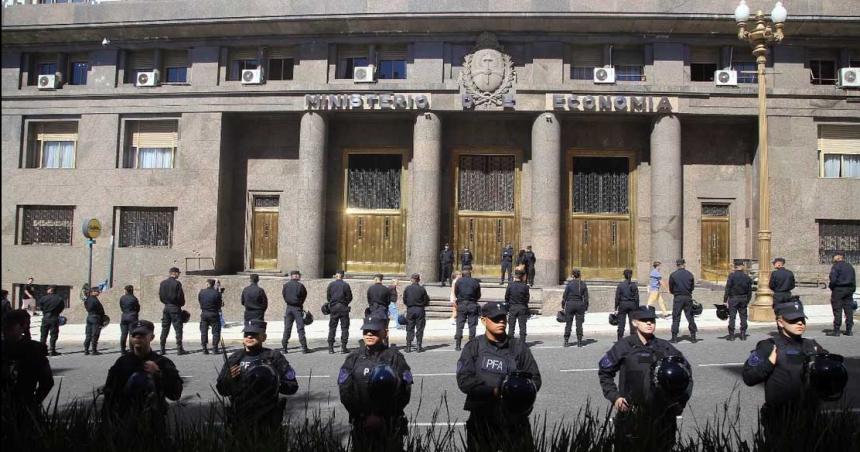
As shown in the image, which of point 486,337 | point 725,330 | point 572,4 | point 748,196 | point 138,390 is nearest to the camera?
point 138,390

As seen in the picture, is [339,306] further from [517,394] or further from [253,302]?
[517,394]

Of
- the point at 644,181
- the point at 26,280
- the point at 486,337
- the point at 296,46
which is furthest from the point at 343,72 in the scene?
the point at 486,337

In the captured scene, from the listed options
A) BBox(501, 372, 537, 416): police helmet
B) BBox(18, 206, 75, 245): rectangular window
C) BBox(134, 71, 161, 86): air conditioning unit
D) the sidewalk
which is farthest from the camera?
BBox(18, 206, 75, 245): rectangular window

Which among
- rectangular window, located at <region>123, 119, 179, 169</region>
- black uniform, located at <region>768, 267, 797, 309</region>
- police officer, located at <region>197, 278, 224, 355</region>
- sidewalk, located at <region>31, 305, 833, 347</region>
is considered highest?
rectangular window, located at <region>123, 119, 179, 169</region>

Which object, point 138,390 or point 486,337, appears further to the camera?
point 486,337

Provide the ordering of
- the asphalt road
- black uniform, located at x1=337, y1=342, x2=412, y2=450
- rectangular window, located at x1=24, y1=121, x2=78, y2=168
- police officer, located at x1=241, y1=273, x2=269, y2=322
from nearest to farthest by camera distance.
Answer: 1. black uniform, located at x1=337, y1=342, x2=412, y2=450
2. the asphalt road
3. police officer, located at x1=241, y1=273, x2=269, y2=322
4. rectangular window, located at x1=24, y1=121, x2=78, y2=168

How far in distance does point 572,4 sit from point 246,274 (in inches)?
614

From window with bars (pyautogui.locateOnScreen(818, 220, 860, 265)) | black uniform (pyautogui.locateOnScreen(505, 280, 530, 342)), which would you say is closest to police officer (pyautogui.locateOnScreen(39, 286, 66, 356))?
black uniform (pyautogui.locateOnScreen(505, 280, 530, 342))

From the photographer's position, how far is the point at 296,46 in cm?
2300

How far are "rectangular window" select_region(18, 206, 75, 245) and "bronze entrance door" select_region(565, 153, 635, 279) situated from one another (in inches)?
774

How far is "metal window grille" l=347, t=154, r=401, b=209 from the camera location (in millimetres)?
23781

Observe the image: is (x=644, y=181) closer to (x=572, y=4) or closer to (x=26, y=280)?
(x=572, y=4)

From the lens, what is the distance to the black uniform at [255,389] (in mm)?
4324

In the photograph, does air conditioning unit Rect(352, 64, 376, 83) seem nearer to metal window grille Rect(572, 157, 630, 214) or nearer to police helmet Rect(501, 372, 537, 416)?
metal window grille Rect(572, 157, 630, 214)
